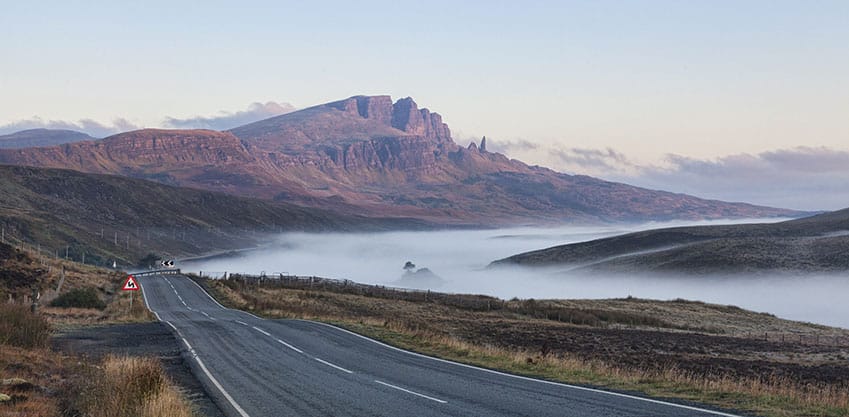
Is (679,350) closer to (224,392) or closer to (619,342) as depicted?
(619,342)

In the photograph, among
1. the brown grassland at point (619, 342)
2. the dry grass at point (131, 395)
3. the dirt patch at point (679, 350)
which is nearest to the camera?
the dry grass at point (131, 395)

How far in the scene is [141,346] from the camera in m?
28.2

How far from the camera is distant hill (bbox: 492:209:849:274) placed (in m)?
120

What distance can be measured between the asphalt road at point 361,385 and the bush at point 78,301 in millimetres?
23540

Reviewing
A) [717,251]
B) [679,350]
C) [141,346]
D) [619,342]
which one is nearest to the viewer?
[141,346]

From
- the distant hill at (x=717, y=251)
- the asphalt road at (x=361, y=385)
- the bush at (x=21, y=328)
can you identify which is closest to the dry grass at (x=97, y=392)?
the asphalt road at (x=361, y=385)

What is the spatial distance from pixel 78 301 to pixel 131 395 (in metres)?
41.5

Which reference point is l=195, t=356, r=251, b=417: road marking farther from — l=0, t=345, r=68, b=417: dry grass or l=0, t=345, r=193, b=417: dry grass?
l=0, t=345, r=68, b=417: dry grass

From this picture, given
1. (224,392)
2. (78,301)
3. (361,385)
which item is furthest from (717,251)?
(224,392)

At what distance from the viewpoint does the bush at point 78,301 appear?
5091 cm

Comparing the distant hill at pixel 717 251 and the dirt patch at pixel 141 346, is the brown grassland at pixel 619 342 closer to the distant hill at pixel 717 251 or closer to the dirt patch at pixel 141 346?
the dirt patch at pixel 141 346

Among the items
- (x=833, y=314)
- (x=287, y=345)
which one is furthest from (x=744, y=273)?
(x=287, y=345)

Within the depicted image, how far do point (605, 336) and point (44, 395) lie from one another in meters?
34.7

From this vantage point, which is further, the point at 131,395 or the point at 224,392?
the point at 224,392
